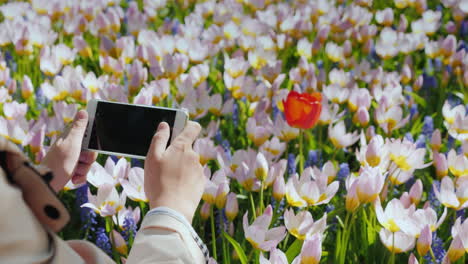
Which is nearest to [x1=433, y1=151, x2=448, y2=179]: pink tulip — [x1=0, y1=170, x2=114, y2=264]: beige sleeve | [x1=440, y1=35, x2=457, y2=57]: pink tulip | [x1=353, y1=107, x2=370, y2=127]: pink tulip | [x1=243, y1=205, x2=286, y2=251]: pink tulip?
[x1=353, y1=107, x2=370, y2=127]: pink tulip

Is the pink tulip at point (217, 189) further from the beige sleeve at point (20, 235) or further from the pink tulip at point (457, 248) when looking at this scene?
the beige sleeve at point (20, 235)

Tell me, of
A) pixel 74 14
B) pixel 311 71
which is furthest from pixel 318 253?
pixel 74 14

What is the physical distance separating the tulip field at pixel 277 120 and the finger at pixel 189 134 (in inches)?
11.2

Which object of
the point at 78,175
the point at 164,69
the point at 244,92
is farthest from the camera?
the point at 164,69

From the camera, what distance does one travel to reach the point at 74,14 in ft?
11.9

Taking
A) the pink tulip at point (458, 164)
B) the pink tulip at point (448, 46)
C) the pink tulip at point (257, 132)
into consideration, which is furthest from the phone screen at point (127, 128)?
the pink tulip at point (448, 46)

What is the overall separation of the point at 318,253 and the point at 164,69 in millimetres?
1411

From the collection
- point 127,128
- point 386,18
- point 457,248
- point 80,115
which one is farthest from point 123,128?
point 386,18

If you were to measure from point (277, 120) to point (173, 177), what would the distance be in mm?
956

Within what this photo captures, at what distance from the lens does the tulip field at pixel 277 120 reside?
5.55 feet

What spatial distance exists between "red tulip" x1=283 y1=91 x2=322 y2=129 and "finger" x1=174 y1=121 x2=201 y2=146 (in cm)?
62

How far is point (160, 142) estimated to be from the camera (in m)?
1.30

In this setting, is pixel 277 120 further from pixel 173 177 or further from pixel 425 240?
pixel 173 177

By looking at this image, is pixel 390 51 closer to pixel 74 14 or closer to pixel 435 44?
pixel 435 44
